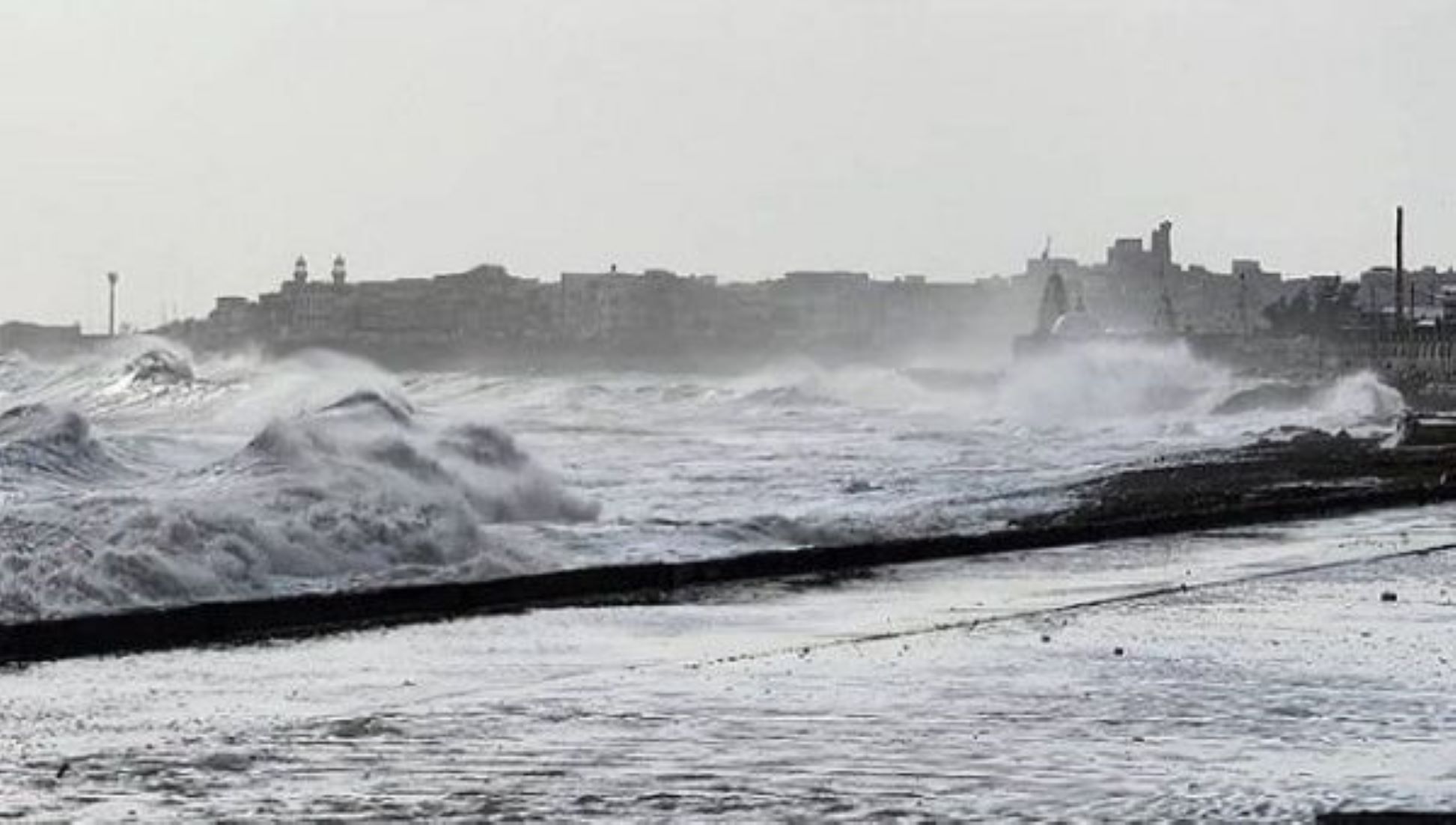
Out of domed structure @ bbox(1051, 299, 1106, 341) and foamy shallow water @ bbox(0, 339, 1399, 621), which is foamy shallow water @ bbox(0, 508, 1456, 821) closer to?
foamy shallow water @ bbox(0, 339, 1399, 621)

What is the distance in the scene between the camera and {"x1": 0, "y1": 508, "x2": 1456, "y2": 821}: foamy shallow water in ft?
23.8

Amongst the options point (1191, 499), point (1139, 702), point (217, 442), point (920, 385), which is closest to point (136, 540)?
point (1139, 702)

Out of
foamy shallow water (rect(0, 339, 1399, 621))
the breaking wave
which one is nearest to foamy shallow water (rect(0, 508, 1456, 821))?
the breaking wave

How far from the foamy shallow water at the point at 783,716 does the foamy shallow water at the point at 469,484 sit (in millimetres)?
4346

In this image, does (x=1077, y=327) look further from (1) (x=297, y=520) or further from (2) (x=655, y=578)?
(2) (x=655, y=578)

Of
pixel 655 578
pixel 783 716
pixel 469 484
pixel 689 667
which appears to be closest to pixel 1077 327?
pixel 469 484

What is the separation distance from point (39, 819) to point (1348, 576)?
1079cm

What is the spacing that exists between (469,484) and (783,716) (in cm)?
1627

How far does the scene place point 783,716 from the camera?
29.9 feet

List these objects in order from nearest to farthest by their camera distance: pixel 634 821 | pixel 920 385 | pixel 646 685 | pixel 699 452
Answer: pixel 634 821, pixel 646 685, pixel 699 452, pixel 920 385

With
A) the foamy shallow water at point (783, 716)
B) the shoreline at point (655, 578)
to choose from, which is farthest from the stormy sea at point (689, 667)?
the shoreline at point (655, 578)

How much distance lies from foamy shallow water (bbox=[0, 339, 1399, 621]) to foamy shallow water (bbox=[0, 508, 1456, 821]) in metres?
4.35

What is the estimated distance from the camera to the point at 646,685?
1016 cm

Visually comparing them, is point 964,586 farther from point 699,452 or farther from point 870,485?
point 699,452
